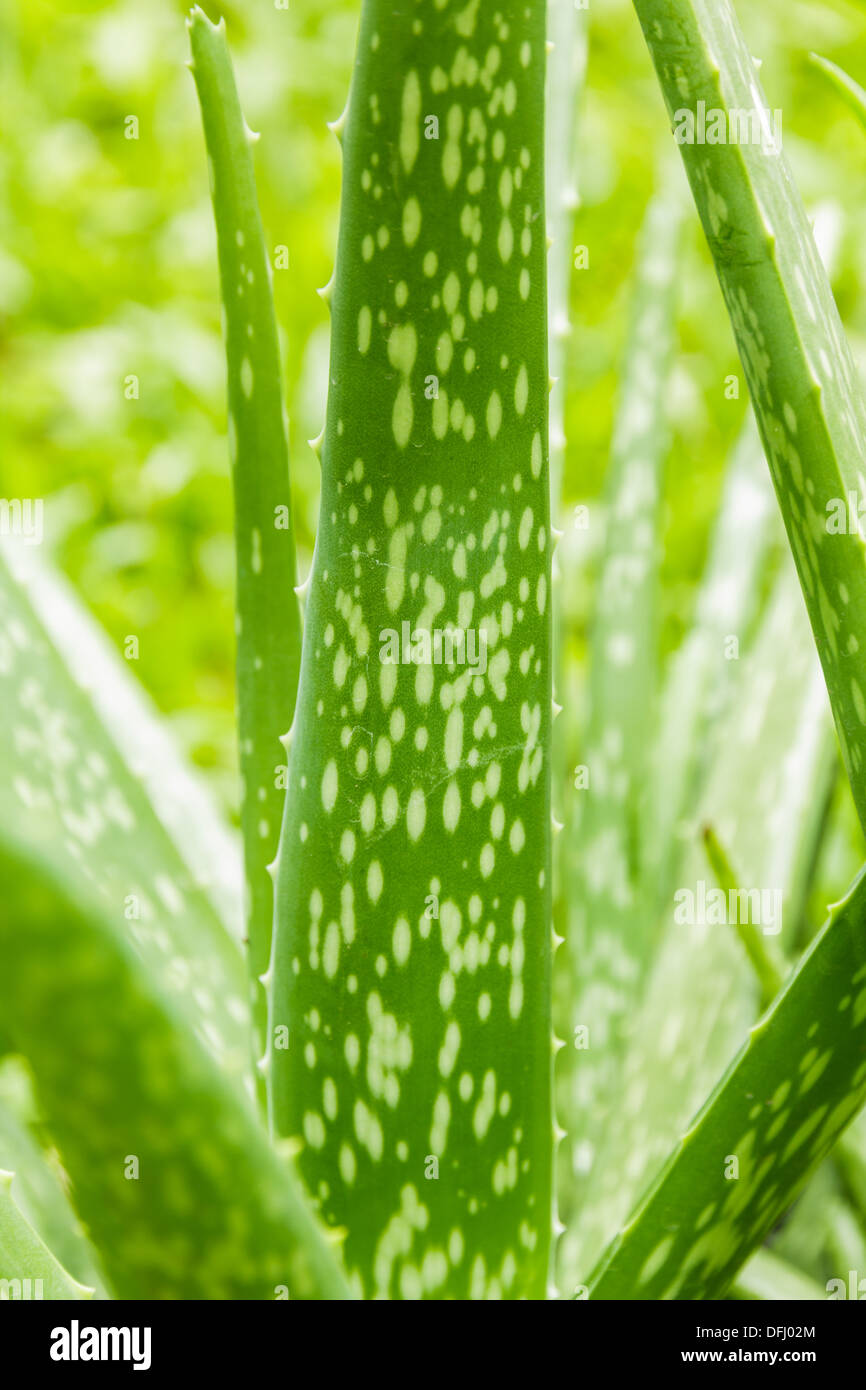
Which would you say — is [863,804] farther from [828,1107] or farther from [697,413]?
[697,413]

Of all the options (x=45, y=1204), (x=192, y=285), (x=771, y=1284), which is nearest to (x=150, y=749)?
(x=45, y=1204)

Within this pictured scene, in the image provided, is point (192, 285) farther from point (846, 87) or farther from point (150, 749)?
point (846, 87)

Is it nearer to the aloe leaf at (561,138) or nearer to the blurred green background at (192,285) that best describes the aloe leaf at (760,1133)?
the aloe leaf at (561,138)

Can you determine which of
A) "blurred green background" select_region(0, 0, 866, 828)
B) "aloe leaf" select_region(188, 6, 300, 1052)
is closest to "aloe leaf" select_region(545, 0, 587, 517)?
"aloe leaf" select_region(188, 6, 300, 1052)

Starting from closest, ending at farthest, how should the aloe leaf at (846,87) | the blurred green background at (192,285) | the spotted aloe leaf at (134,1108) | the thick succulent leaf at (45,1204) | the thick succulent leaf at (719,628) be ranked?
the spotted aloe leaf at (134,1108) < the aloe leaf at (846,87) < the thick succulent leaf at (45,1204) < the thick succulent leaf at (719,628) < the blurred green background at (192,285)

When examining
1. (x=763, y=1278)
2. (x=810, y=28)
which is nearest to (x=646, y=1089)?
(x=763, y=1278)

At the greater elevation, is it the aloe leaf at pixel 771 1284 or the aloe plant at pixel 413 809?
the aloe plant at pixel 413 809

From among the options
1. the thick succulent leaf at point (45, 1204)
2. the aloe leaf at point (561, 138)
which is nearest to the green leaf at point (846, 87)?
the aloe leaf at point (561, 138)
